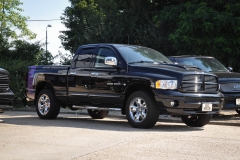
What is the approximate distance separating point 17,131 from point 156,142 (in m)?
3.34

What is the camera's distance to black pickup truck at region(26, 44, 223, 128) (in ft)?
37.8

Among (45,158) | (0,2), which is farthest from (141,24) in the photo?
(45,158)

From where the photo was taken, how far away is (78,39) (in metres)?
38.6

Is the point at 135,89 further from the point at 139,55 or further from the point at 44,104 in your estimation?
the point at 44,104

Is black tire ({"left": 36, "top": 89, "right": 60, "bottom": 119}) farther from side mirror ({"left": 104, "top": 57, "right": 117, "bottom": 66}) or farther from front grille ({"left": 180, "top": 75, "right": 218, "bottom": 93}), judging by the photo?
front grille ({"left": 180, "top": 75, "right": 218, "bottom": 93})

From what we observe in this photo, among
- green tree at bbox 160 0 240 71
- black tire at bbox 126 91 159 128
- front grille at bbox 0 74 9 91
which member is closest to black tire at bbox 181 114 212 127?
black tire at bbox 126 91 159 128

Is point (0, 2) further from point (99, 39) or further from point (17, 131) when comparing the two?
point (17, 131)

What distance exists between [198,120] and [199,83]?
1281mm

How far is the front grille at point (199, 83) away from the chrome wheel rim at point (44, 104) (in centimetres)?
441

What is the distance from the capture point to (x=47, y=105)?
14.4 meters

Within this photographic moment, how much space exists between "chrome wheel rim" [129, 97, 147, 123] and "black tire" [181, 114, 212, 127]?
163cm

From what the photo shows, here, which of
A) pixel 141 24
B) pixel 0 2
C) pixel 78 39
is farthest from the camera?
pixel 0 2

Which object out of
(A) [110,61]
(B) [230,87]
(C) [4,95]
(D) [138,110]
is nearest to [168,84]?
(D) [138,110]

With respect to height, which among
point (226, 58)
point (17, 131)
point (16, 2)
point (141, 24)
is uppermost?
point (16, 2)
